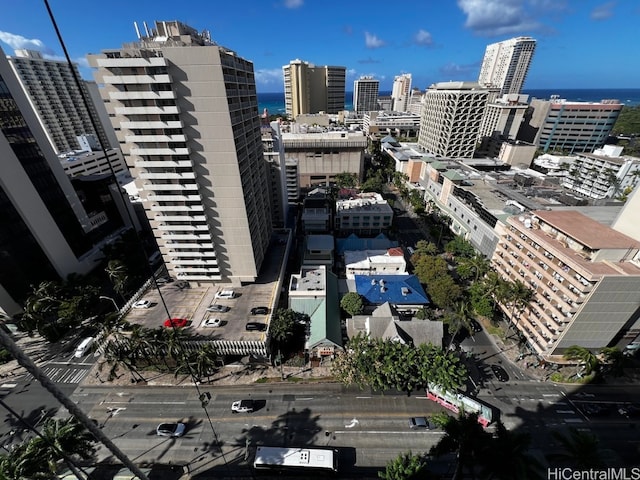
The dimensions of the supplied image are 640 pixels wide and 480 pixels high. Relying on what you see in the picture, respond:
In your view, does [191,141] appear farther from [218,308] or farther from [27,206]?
[27,206]

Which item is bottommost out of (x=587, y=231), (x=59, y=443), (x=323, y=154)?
(x=59, y=443)

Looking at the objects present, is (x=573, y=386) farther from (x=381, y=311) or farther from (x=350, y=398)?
(x=350, y=398)

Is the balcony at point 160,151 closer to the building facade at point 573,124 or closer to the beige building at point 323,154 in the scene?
the beige building at point 323,154

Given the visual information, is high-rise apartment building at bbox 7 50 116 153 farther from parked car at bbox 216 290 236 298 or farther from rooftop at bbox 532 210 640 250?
rooftop at bbox 532 210 640 250

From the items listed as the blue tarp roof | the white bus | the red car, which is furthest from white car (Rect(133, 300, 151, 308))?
the blue tarp roof

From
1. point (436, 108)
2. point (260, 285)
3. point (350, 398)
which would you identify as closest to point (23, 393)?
point (260, 285)

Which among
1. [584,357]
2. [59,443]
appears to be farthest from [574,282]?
[59,443]

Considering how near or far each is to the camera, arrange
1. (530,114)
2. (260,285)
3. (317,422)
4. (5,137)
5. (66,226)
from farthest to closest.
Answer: (530,114), (66,226), (260,285), (5,137), (317,422)

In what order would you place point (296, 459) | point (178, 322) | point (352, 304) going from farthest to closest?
point (352, 304)
point (178, 322)
point (296, 459)
